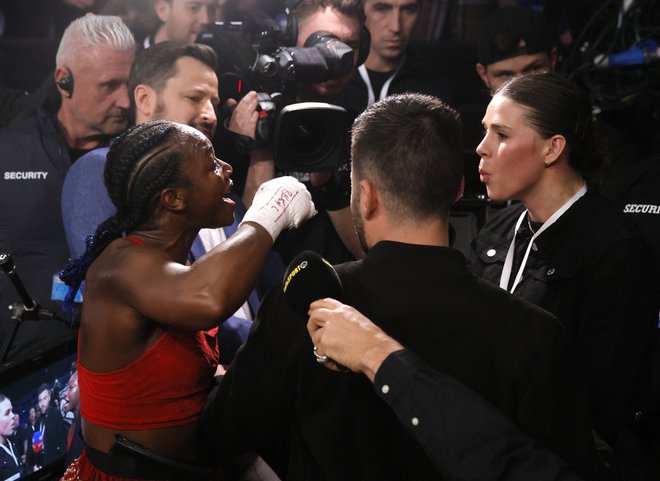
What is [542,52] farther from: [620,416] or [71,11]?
[71,11]

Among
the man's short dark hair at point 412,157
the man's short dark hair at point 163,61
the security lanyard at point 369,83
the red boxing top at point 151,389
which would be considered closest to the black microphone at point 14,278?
the man's short dark hair at point 163,61

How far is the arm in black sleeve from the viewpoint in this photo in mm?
1112

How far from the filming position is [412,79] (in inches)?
124

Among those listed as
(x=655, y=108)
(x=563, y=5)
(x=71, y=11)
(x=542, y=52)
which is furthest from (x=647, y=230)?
(x=71, y=11)

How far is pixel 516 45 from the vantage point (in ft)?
9.43

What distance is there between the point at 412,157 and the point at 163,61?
1174 millimetres

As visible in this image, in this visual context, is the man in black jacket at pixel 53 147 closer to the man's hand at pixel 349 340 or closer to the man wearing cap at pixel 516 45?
the man wearing cap at pixel 516 45

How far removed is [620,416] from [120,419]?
3.82ft

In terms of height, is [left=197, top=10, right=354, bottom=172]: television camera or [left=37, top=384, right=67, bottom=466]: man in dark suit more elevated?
[left=197, top=10, right=354, bottom=172]: television camera

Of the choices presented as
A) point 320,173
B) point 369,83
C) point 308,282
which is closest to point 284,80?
point 320,173

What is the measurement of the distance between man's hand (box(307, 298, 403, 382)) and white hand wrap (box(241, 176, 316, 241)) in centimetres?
46

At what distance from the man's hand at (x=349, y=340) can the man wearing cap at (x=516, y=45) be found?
191 centimetres

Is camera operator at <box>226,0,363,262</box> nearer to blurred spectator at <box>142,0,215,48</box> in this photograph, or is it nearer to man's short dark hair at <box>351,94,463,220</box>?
blurred spectator at <box>142,0,215,48</box>

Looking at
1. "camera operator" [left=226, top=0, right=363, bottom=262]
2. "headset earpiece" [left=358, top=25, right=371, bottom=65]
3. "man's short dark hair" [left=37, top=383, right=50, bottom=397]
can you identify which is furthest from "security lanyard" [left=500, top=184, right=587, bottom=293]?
"man's short dark hair" [left=37, top=383, right=50, bottom=397]
